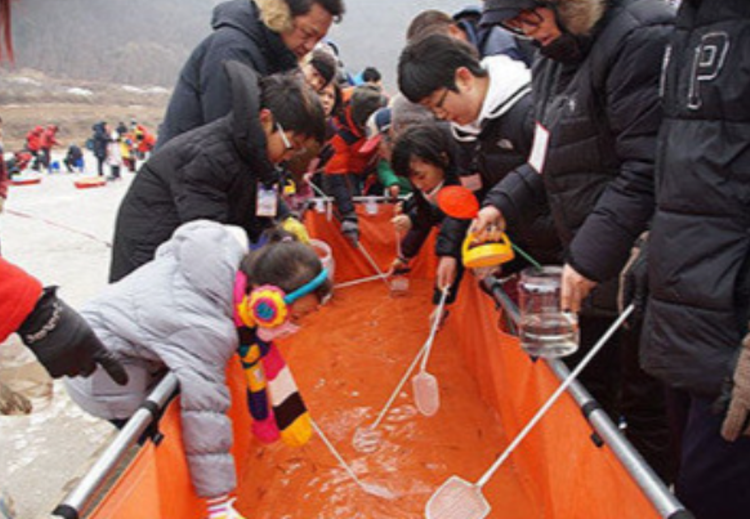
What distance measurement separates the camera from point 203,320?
66.8 inches

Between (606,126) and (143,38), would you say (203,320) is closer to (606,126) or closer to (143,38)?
(606,126)

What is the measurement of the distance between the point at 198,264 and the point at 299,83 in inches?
31.5

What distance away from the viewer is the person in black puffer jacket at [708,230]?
1.05 meters

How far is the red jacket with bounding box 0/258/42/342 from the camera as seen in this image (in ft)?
4.05

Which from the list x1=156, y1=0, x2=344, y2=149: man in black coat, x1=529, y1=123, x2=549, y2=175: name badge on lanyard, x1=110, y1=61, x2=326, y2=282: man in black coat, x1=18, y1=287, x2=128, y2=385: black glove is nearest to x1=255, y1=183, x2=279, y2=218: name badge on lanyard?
x1=110, y1=61, x2=326, y2=282: man in black coat

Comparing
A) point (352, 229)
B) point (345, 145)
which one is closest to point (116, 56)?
point (345, 145)

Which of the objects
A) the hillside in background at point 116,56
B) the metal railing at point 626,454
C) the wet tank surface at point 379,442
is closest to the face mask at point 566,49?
the metal railing at point 626,454

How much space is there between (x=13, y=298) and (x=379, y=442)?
1542mm

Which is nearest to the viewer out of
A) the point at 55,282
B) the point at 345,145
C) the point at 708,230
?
the point at 708,230

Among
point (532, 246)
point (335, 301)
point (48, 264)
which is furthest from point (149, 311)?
point (48, 264)

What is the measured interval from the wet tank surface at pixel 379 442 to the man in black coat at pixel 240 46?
1.30m

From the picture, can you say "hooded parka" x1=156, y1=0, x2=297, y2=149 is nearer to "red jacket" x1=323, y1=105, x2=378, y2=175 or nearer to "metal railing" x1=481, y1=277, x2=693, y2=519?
"metal railing" x1=481, y1=277, x2=693, y2=519

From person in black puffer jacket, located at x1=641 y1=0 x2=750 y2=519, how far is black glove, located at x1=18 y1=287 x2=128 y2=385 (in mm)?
1147

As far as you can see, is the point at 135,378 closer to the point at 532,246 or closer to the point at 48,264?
the point at 532,246
